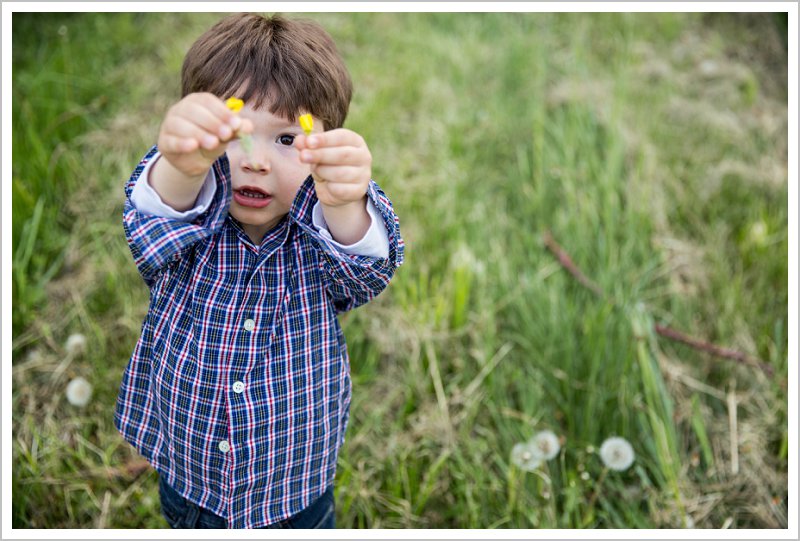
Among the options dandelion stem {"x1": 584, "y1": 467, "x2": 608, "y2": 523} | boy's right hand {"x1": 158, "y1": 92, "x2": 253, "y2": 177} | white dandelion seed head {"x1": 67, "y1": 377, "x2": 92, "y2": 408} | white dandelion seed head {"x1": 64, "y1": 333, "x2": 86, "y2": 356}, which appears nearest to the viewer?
boy's right hand {"x1": 158, "y1": 92, "x2": 253, "y2": 177}

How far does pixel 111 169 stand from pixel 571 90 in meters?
1.64

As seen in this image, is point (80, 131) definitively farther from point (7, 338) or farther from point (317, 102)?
point (317, 102)

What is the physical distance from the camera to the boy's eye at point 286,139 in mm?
1022

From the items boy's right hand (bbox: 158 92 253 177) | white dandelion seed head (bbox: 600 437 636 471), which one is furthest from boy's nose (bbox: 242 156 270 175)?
white dandelion seed head (bbox: 600 437 636 471)

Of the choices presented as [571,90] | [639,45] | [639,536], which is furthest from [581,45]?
[639,536]

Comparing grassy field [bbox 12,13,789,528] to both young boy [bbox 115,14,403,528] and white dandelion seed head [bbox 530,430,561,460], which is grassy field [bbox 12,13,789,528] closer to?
white dandelion seed head [bbox 530,430,561,460]

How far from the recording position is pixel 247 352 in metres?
1.07

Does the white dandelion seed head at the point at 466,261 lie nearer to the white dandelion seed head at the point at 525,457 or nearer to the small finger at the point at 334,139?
the white dandelion seed head at the point at 525,457

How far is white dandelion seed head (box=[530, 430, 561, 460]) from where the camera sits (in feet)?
5.11

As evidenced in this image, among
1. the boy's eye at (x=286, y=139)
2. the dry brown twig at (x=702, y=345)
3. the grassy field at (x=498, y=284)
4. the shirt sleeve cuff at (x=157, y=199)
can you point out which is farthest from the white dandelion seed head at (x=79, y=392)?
the dry brown twig at (x=702, y=345)

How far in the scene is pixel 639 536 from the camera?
147cm

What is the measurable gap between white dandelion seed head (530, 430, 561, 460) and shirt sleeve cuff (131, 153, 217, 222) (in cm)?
93

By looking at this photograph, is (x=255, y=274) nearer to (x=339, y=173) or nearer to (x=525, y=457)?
(x=339, y=173)

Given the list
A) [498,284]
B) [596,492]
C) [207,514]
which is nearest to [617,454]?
[596,492]
